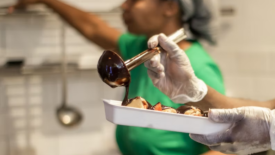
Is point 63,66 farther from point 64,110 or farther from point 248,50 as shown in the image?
point 248,50

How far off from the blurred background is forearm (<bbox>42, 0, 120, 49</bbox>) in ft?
0.16

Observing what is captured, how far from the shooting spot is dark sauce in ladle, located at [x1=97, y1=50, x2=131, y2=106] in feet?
1.95

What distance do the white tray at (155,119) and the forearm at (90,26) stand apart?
2.29 feet

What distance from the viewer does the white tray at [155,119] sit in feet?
1.76

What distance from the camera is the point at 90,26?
125 cm

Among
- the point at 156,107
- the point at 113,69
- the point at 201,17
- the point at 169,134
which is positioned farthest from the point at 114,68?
the point at 201,17

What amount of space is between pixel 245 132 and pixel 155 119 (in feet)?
0.62

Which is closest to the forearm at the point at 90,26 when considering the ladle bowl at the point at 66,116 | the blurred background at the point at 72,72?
the blurred background at the point at 72,72

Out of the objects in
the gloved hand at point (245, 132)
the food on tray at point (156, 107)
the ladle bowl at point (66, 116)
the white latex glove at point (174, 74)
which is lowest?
the ladle bowl at point (66, 116)

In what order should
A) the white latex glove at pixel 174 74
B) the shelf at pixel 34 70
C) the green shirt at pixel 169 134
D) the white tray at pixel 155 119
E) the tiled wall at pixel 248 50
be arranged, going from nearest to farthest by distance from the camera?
the white tray at pixel 155 119, the white latex glove at pixel 174 74, the green shirt at pixel 169 134, the shelf at pixel 34 70, the tiled wall at pixel 248 50

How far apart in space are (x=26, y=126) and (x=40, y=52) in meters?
0.29

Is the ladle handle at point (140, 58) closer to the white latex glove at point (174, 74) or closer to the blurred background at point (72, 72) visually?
the white latex glove at point (174, 74)

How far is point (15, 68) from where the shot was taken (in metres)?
1.17

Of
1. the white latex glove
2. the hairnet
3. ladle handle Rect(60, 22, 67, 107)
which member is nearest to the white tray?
the white latex glove
